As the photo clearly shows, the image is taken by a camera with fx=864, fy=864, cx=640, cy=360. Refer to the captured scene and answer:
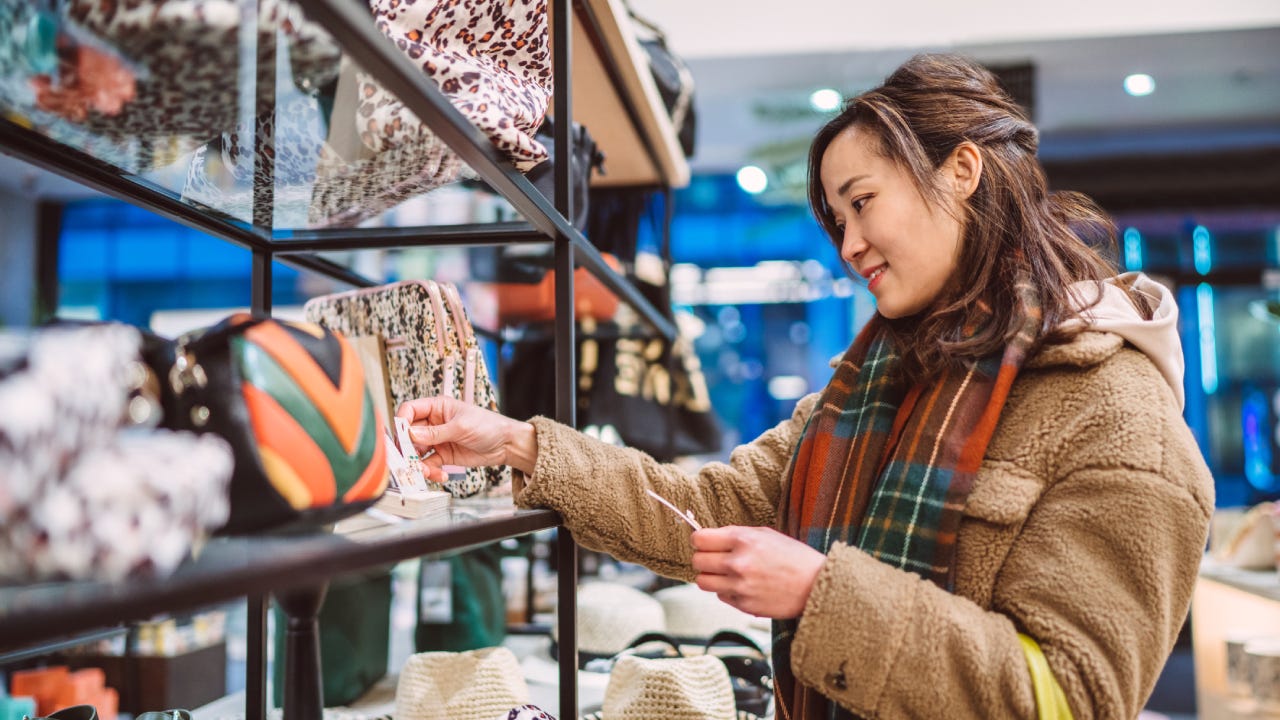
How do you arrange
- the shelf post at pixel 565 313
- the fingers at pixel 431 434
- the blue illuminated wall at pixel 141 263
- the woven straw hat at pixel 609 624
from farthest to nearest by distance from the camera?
the blue illuminated wall at pixel 141 263 < the woven straw hat at pixel 609 624 < the shelf post at pixel 565 313 < the fingers at pixel 431 434

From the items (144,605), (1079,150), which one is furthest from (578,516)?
(1079,150)

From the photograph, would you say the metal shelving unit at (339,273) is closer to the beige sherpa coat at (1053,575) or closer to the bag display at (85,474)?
the bag display at (85,474)

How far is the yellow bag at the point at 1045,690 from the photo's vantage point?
0.81 meters

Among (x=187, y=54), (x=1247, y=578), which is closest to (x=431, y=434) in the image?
(x=187, y=54)

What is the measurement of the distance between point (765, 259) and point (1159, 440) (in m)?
5.12

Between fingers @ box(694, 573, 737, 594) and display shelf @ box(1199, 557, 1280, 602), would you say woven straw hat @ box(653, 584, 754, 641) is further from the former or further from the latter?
display shelf @ box(1199, 557, 1280, 602)

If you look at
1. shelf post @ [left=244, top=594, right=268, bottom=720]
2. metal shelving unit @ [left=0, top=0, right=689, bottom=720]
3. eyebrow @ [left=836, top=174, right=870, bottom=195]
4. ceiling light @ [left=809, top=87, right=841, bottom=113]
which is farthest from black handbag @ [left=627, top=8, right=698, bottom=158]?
ceiling light @ [left=809, top=87, right=841, bottom=113]

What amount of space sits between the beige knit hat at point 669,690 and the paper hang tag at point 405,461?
1.58 feet

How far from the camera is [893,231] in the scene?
43.5 inches

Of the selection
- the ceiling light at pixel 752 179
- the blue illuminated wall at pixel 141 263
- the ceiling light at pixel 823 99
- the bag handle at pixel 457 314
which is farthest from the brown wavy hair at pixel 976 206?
the blue illuminated wall at pixel 141 263

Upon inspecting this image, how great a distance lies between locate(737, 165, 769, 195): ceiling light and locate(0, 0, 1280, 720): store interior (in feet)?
0.09

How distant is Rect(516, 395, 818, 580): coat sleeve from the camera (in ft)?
3.53

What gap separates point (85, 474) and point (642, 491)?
32.1 inches

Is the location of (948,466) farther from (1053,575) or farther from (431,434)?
(431,434)
